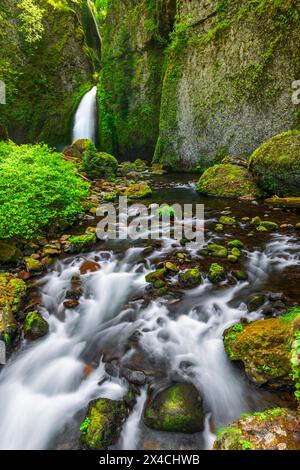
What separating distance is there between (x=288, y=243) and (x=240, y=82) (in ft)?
24.5

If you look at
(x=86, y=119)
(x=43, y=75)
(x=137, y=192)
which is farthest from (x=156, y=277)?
(x=43, y=75)

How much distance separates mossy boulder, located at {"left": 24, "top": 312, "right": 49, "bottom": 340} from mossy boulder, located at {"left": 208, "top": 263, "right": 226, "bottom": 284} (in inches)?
97.9

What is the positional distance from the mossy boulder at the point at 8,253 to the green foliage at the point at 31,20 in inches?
798

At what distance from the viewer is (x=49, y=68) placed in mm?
20656

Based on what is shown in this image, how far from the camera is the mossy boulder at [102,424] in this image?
246 cm

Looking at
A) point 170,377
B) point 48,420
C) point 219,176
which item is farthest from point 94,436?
point 219,176

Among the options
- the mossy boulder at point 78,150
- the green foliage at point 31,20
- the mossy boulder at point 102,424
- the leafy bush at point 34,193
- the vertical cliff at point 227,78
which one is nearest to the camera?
the mossy boulder at point 102,424

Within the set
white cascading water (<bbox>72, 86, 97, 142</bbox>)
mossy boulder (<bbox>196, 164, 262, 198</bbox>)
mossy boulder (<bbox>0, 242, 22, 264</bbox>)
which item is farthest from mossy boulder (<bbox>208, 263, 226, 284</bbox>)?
white cascading water (<bbox>72, 86, 97, 142</bbox>)

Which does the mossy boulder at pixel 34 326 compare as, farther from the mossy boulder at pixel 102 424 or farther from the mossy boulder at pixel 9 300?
the mossy boulder at pixel 102 424

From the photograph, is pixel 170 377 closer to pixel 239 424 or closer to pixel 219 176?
pixel 239 424

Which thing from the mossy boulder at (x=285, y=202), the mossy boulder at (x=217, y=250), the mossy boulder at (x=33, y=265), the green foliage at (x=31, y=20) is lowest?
the mossy boulder at (x=33, y=265)

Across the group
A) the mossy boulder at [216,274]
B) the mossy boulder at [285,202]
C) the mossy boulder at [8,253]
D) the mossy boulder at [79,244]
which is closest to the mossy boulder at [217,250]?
the mossy boulder at [216,274]

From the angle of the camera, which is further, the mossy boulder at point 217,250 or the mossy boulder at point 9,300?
the mossy boulder at point 217,250

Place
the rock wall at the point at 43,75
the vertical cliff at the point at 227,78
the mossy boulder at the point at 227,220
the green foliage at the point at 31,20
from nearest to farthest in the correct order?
the mossy boulder at the point at 227,220 < the vertical cliff at the point at 227,78 < the green foliage at the point at 31,20 < the rock wall at the point at 43,75
